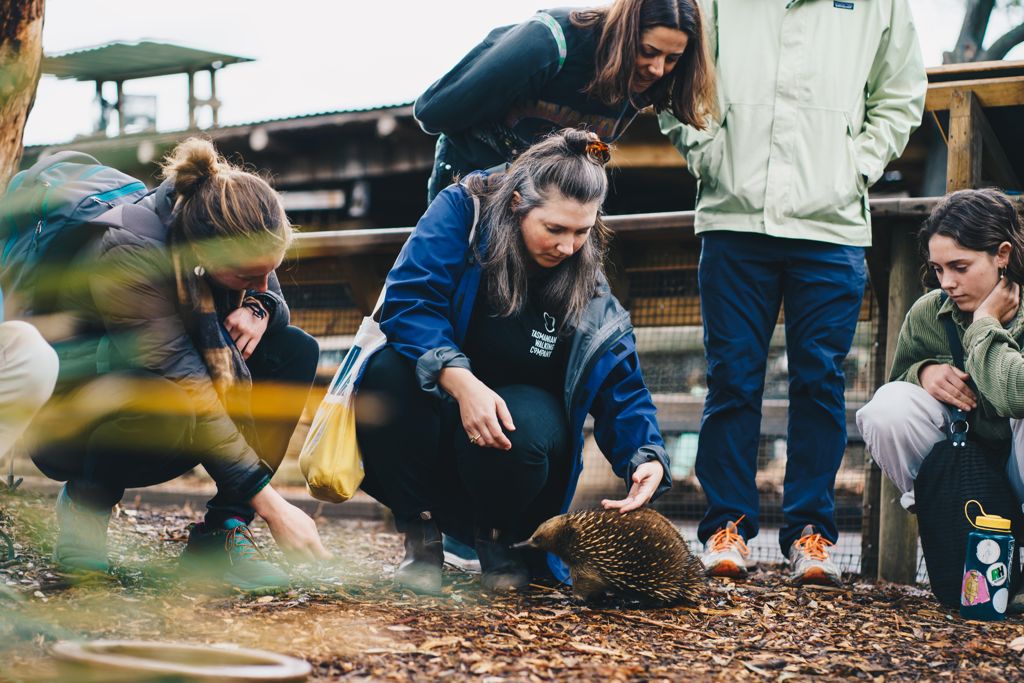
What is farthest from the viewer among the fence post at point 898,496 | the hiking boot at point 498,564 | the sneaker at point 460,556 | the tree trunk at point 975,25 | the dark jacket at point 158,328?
the tree trunk at point 975,25

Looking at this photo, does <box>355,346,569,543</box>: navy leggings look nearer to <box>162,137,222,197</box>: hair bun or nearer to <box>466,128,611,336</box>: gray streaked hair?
<box>466,128,611,336</box>: gray streaked hair

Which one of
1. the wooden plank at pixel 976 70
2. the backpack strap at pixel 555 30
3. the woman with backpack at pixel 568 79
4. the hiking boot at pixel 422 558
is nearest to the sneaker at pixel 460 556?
the hiking boot at pixel 422 558

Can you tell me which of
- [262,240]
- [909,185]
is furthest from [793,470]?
[909,185]

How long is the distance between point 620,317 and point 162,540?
1.81 meters

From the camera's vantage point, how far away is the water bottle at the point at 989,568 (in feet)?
9.49

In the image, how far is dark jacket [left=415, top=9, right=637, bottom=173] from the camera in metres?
3.09

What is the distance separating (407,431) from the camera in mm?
2947

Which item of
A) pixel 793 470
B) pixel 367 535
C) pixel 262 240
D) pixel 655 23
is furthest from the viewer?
pixel 367 535

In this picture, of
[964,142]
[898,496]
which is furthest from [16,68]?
[964,142]

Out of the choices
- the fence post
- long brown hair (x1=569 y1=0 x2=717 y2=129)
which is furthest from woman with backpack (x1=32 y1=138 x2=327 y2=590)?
the fence post

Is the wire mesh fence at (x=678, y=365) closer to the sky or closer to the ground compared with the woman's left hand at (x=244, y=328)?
closer to the ground

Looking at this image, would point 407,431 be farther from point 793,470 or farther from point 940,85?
point 940,85

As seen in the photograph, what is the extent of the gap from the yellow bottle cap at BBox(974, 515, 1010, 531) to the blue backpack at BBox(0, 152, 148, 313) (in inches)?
98.4

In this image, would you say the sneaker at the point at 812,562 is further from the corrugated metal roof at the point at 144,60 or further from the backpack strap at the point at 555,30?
the corrugated metal roof at the point at 144,60
